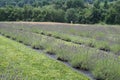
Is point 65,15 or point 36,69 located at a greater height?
point 36,69

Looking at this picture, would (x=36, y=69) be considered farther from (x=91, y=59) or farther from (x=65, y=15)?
(x=65, y=15)

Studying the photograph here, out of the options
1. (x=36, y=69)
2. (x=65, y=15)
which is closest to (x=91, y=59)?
(x=36, y=69)

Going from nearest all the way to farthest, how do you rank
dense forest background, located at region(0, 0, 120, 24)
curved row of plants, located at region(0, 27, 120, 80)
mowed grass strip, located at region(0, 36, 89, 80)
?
mowed grass strip, located at region(0, 36, 89, 80) → curved row of plants, located at region(0, 27, 120, 80) → dense forest background, located at region(0, 0, 120, 24)

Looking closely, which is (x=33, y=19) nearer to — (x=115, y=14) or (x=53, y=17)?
(x=53, y=17)

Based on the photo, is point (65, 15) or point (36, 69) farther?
point (65, 15)

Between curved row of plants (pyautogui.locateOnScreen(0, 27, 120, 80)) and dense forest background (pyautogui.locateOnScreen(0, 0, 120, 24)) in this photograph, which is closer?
curved row of plants (pyautogui.locateOnScreen(0, 27, 120, 80))

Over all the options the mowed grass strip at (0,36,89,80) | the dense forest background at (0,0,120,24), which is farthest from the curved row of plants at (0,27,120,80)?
the dense forest background at (0,0,120,24)

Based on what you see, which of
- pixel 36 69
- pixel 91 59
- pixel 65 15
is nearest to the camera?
pixel 36 69

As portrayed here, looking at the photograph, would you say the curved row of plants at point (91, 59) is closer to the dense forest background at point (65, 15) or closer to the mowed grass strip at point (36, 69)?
the mowed grass strip at point (36, 69)

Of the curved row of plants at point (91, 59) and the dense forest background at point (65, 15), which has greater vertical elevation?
the curved row of plants at point (91, 59)

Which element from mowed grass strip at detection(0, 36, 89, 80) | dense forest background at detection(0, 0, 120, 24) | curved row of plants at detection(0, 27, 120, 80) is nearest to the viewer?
mowed grass strip at detection(0, 36, 89, 80)

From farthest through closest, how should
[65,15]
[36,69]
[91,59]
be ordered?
1. [65,15]
2. [91,59]
3. [36,69]

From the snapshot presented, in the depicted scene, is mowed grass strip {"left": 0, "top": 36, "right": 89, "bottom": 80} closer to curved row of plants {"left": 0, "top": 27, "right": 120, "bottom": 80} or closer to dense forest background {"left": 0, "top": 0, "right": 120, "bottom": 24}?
curved row of plants {"left": 0, "top": 27, "right": 120, "bottom": 80}

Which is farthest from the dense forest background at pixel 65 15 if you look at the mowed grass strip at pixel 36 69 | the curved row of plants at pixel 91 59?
the mowed grass strip at pixel 36 69
